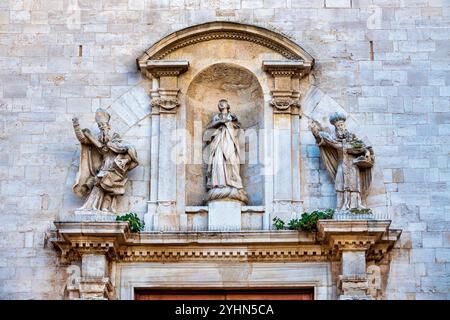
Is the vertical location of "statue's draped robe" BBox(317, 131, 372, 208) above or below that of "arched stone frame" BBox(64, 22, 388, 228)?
below

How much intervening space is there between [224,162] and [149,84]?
192 cm

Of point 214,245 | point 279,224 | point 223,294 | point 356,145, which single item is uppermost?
point 356,145

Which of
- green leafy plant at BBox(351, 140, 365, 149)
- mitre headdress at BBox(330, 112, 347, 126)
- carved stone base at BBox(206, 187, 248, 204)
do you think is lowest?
carved stone base at BBox(206, 187, 248, 204)

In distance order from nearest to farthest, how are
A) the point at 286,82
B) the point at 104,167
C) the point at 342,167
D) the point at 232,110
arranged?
the point at 342,167, the point at 104,167, the point at 286,82, the point at 232,110

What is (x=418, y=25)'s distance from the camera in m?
22.4

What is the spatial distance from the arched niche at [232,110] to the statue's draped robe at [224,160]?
0.33 meters

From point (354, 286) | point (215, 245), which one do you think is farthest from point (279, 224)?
point (354, 286)

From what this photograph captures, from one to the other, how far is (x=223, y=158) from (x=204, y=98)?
1476 millimetres

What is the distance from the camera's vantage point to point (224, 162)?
21.5 m

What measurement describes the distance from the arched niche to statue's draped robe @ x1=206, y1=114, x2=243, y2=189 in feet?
1.10

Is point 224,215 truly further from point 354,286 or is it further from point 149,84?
point 149,84

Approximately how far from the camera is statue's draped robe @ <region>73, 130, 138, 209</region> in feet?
69.4

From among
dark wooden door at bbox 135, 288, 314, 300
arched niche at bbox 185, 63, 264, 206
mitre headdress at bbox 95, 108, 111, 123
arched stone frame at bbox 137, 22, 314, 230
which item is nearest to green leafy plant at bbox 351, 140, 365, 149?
arched stone frame at bbox 137, 22, 314, 230

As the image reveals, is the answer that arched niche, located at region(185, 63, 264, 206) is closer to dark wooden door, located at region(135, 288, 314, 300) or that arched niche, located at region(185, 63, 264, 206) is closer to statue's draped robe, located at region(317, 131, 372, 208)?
statue's draped robe, located at region(317, 131, 372, 208)
